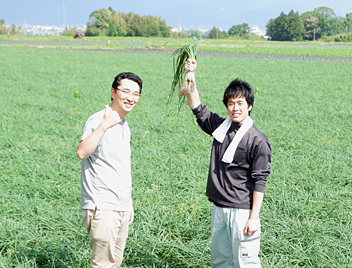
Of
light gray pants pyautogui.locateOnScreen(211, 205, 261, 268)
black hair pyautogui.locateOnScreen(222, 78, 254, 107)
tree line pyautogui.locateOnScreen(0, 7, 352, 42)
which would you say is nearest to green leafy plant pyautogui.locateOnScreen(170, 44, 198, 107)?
black hair pyautogui.locateOnScreen(222, 78, 254, 107)

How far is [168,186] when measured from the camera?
4.18 meters

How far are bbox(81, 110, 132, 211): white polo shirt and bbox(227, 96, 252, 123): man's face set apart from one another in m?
0.65

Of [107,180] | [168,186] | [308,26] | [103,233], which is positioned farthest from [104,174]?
[308,26]

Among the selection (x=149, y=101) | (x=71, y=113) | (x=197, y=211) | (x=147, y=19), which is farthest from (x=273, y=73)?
(x=147, y=19)

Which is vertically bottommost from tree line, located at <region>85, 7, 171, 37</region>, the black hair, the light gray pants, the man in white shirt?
the light gray pants

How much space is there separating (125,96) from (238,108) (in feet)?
2.06

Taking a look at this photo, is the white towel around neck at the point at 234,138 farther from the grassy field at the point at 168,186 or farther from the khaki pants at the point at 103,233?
the grassy field at the point at 168,186

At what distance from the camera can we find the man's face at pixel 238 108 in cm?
222

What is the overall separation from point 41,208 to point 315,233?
229cm

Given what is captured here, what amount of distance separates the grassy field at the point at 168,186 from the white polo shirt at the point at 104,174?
2.81 feet

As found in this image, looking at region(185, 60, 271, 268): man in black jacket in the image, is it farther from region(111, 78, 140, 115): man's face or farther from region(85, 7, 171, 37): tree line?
region(85, 7, 171, 37): tree line

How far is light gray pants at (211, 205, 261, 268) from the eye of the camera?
2.14 meters

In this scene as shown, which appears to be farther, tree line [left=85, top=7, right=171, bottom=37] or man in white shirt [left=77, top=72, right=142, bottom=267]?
tree line [left=85, top=7, right=171, bottom=37]

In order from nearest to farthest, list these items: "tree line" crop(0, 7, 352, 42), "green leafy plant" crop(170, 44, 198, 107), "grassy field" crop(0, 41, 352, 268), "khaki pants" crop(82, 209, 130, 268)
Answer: "khaki pants" crop(82, 209, 130, 268) < "green leafy plant" crop(170, 44, 198, 107) < "grassy field" crop(0, 41, 352, 268) < "tree line" crop(0, 7, 352, 42)
